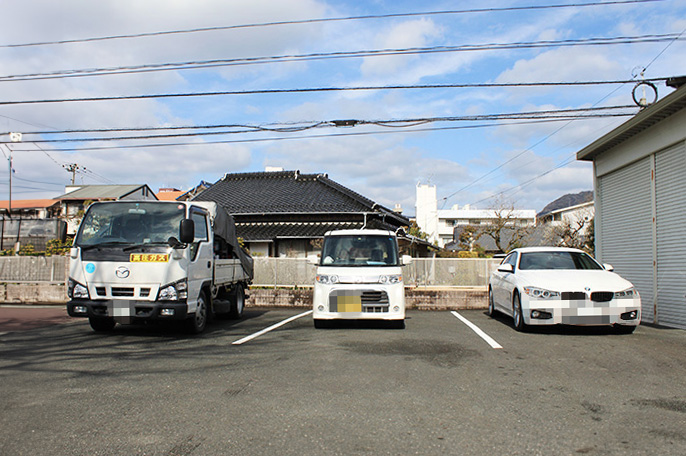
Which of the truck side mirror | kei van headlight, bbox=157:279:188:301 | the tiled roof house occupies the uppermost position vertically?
the tiled roof house

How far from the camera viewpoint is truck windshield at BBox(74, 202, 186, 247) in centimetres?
783

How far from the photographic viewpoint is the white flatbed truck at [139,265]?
7457 mm

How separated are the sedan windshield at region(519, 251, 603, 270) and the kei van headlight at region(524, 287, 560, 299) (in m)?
1.11

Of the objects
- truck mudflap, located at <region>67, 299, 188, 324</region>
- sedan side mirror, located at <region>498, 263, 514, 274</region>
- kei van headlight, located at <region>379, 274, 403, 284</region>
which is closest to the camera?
truck mudflap, located at <region>67, 299, 188, 324</region>

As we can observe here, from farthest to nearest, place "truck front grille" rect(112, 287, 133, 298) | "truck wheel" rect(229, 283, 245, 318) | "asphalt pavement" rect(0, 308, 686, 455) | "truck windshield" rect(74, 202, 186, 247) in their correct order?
"truck wheel" rect(229, 283, 245, 318) → "truck windshield" rect(74, 202, 186, 247) → "truck front grille" rect(112, 287, 133, 298) → "asphalt pavement" rect(0, 308, 686, 455)

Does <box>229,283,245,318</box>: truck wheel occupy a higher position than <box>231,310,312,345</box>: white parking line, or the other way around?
<box>229,283,245,318</box>: truck wheel

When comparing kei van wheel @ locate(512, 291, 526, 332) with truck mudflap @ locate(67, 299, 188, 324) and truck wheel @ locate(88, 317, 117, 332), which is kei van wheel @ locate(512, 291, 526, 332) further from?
truck wheel @ locate(88, 317, 117, 332)

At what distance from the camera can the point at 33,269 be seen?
54.6 feet

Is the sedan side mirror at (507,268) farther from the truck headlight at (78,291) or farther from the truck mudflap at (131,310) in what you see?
the truck headlight at (78,291)

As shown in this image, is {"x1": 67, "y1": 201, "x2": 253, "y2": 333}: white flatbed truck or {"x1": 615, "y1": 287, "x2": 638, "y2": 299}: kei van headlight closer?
{"x1": 67, "y1": 201, "x2": 253, "y2": 333}: white flatbed truck

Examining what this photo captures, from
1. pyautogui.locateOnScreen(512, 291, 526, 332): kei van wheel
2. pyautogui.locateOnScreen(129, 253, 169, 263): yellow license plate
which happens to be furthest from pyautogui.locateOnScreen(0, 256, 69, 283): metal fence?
pyautogui.locateOnScreen(512, 291, 526, 332): kei van wheel

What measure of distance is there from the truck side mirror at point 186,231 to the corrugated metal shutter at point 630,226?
9527mm

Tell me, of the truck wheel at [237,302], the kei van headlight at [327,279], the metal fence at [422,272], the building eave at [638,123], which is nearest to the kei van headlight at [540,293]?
the kei van headlight at [327,279]

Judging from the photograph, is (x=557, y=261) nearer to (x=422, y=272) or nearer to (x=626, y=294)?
(x=626, y=294)
